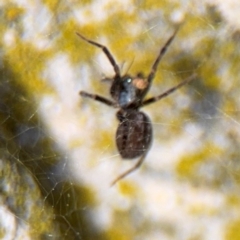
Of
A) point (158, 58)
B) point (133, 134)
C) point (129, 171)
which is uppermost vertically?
point (158, 58)

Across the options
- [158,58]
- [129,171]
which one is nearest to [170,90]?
[158,58]

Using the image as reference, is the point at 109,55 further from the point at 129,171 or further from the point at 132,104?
the point at 129,171

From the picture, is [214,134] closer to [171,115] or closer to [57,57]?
[171,115]

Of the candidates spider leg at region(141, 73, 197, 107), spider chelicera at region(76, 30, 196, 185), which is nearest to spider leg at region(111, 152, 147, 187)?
spider chelicera at region(76, 30, 196, 185)

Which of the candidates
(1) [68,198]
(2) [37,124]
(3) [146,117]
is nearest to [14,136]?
(2) [37,124]

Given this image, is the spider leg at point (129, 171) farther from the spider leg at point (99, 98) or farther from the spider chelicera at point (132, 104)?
the spider leg at point (99, 98)

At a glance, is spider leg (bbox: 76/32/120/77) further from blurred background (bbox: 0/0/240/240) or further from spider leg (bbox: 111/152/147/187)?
spider leg (bbox: 111/152/147/187)

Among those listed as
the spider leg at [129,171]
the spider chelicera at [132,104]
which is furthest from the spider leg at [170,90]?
the spider leg at [129,171]
